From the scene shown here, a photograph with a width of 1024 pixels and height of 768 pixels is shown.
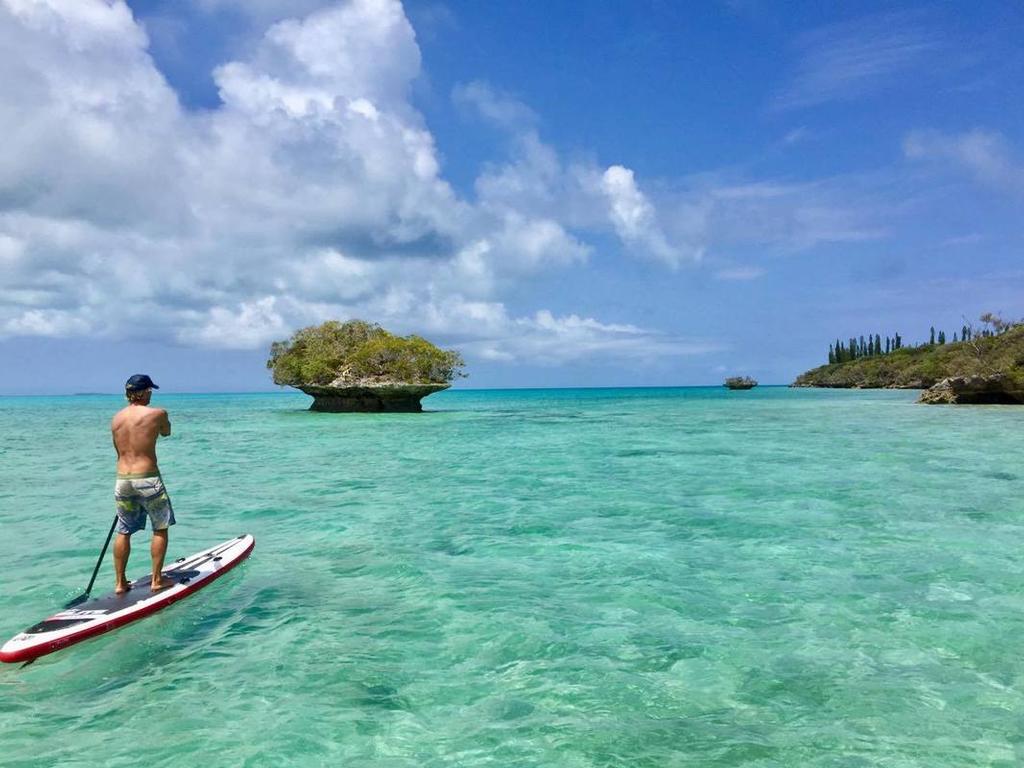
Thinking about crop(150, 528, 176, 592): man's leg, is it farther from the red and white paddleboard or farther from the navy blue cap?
the navy blue cap

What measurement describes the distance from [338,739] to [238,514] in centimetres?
937

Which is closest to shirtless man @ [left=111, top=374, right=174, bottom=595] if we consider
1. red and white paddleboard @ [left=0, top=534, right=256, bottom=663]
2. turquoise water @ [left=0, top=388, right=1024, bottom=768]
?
red and white paddleboard @ [left=0, top=534, right=256, bottom=663]

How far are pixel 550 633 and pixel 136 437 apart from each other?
4.90 meters

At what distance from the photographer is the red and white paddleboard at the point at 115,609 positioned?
580 centimetres

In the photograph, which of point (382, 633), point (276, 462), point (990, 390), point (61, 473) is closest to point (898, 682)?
point (382, 633)

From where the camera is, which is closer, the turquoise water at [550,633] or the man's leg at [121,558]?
the turquoise water at [550,633]

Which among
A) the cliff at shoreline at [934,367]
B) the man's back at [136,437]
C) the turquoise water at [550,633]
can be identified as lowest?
the turquoise water at [550,633]

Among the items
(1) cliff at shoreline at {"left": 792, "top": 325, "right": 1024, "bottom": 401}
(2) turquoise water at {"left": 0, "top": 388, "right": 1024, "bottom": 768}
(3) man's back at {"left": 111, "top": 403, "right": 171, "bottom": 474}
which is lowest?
(2) turquoise water at {"left": 0, "top": 388, "right": 1024, "bottom": 768}

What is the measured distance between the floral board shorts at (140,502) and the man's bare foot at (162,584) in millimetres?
622

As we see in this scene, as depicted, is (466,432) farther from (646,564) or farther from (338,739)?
(338,739)

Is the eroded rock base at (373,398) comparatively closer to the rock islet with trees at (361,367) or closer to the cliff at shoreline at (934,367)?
the rock islet with trees at (361,367)

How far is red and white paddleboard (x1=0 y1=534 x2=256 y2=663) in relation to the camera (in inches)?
228

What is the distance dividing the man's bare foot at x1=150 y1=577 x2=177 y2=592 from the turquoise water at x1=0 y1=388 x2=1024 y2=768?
0.96 ft

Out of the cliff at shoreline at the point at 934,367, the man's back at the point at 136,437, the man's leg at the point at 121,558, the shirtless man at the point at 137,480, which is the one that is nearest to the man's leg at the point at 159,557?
the shirtless man at the point at 137,480
